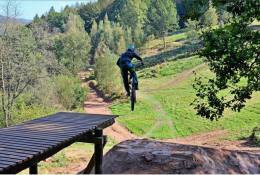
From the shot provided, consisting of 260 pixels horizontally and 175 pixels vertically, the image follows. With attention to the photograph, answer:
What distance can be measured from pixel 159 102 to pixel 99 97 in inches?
554

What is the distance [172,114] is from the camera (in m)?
49.8

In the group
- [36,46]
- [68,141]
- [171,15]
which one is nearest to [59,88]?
[36,46]

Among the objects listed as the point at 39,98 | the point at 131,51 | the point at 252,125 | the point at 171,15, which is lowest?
the point at 252,125

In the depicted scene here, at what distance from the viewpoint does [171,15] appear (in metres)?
93.3

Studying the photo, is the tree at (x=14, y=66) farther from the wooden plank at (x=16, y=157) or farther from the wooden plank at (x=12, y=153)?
the wooden plank at (x=16, y=157)

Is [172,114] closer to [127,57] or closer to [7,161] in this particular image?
[127,57]

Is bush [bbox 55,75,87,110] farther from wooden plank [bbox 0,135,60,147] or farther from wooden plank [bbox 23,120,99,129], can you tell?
wooden plank [bbox 0,135,60,147]

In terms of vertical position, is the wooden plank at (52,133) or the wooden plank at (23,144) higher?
the wooden plank at (52,133)

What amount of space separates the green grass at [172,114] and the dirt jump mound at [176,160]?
23.8 metres

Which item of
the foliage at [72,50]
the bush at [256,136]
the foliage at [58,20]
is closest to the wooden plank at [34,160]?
the bush at [256,136]

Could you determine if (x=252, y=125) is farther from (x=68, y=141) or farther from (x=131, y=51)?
(x=68, y=141)

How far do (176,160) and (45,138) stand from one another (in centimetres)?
482

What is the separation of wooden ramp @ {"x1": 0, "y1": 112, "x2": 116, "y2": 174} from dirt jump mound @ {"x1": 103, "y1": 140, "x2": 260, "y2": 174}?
0.84 metres

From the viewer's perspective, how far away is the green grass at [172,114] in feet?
142
